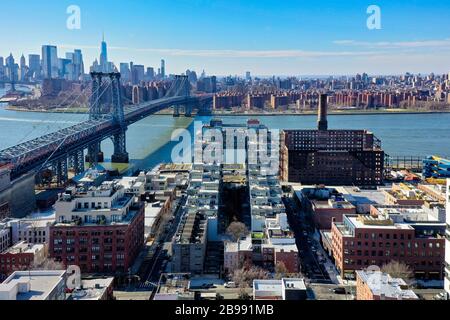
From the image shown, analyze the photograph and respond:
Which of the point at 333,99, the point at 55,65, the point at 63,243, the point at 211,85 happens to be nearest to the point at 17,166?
the point at 63,243

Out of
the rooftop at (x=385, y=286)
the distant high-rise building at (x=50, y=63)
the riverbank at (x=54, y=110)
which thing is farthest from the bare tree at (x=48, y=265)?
the riverbank at (x=54, y=110)

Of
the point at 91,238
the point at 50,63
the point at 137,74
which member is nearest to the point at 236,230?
the point at 91,238

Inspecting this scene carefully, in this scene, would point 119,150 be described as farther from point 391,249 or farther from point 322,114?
point 391,249

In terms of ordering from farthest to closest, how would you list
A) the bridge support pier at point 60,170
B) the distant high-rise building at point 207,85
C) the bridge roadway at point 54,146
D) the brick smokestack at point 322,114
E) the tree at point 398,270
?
the distant high-rise building at point 207,85 < the brick smokestack at point 322,114 < the bridge support pier at point 60,170 < the bridge roadway at point 54,146 < the tree at point 398,270

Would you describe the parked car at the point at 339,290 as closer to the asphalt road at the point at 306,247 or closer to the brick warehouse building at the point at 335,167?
the asphalt road at the point at 306,247
